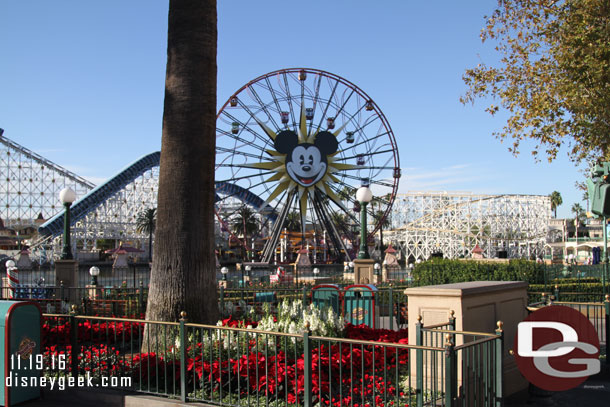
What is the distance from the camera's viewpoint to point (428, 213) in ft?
287

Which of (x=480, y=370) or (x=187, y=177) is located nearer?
(x=480, y=370)

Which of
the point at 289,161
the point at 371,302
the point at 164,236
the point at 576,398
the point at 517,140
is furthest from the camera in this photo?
the point at 289,161

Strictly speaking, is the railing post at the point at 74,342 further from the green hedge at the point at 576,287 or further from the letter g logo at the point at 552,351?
the green hedge at the point at 576,287

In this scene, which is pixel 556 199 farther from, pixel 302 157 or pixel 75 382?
pixel 75 382

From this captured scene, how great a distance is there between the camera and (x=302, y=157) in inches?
1512

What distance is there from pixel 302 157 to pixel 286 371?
3255 cm

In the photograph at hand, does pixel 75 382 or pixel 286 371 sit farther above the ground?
pixel 286 371

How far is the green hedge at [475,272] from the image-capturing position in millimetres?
18594

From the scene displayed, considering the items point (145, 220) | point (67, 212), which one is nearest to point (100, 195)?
point (145, 220)

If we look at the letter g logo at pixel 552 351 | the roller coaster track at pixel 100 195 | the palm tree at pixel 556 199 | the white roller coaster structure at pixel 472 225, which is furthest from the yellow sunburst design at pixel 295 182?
the palm tree at pixel 556 199

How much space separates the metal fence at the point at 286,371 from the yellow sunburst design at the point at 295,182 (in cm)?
3069

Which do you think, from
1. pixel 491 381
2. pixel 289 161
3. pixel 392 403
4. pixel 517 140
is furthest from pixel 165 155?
pixel 289 161

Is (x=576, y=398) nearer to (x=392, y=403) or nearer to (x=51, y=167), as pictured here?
(x=392, y=403)

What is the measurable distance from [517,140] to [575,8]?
407 cm
